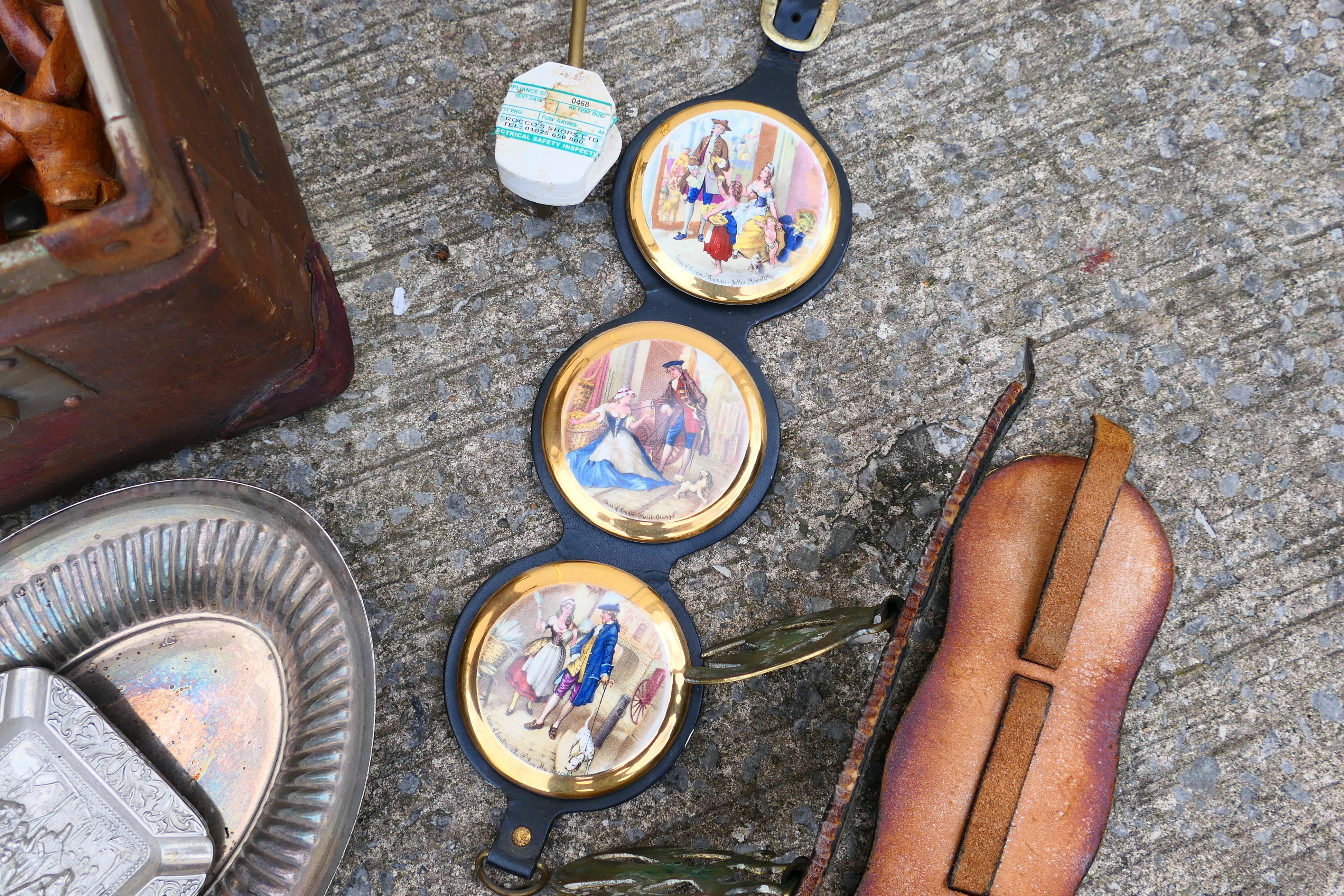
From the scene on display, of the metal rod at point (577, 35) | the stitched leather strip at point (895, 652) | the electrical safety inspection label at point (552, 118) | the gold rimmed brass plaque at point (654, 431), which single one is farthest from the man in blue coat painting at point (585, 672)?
the metal rod at point (577, 35)

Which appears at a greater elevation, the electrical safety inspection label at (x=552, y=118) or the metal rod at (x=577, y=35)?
the metal rod at (x=577, y=35)

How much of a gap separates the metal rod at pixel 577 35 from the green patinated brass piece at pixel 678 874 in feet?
2.83

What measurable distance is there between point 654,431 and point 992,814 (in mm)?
509

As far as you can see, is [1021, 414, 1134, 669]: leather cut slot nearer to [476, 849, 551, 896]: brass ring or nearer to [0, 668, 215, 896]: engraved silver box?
[476, 849, 551, 896]: brass ring

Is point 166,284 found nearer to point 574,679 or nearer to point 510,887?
point 574,679

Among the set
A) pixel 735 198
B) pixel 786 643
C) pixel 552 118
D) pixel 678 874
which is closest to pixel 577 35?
pixel 552 118

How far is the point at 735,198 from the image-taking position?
36.0 inches

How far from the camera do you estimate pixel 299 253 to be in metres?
0.79

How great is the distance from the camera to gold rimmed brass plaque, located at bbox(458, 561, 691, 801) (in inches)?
32.0

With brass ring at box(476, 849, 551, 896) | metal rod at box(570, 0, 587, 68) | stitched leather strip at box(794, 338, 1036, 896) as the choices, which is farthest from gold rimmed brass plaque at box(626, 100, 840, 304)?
brass ring at box(476, 849, 551, 896)

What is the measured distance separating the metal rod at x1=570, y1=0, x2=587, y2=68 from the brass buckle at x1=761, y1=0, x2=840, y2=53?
0.74 ft

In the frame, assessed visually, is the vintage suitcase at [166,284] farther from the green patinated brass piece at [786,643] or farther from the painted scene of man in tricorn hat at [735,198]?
the green patinated brass piece at [786,643]

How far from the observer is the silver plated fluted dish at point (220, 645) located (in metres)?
0.72

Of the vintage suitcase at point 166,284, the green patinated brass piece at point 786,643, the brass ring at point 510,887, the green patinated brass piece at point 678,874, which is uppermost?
the vintage suitcase at point 166,284
